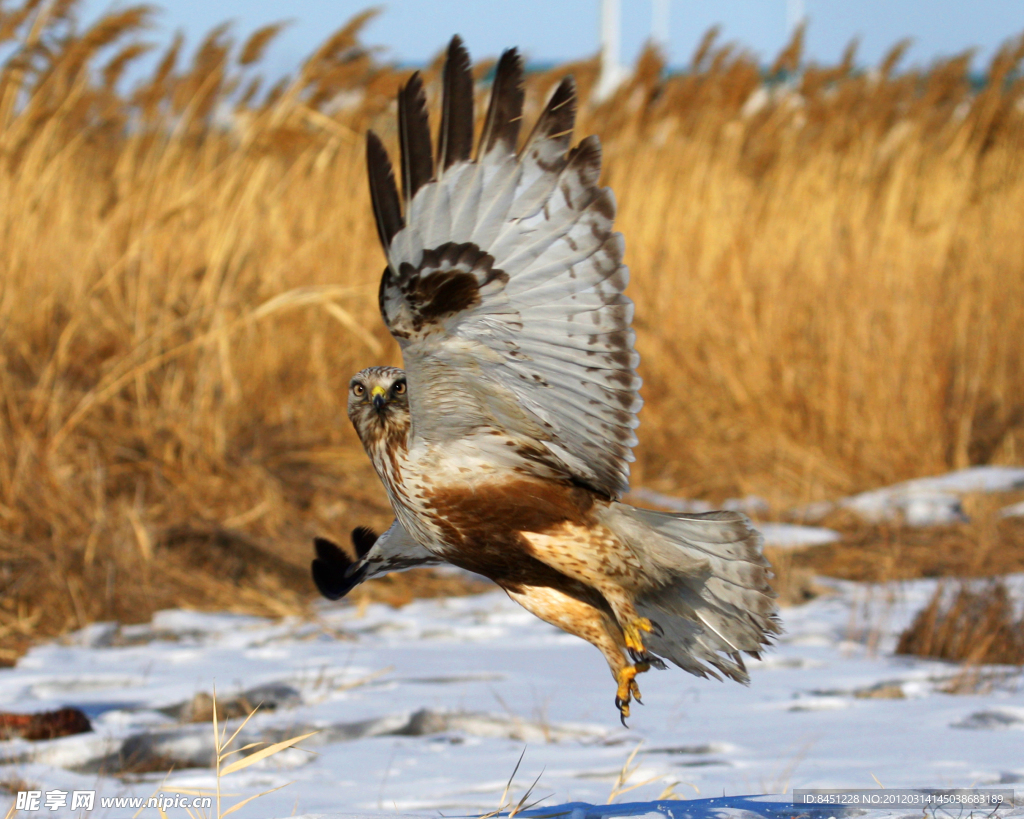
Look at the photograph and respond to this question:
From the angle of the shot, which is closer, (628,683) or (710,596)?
(628,683)

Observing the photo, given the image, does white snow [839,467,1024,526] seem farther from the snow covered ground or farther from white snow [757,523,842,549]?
the snow covered ground

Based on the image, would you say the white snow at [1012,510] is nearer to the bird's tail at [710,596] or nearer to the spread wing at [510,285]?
the bird's tail at [710,596]

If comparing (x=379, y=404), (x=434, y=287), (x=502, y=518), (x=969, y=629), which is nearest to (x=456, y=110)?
(x=434, y=287)

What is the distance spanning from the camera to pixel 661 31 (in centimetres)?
2042

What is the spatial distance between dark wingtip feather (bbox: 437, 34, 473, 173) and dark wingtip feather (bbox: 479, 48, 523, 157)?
0.03 m

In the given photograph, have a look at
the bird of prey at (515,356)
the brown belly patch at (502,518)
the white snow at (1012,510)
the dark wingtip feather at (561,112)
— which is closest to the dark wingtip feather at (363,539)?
the bird of prey at (515,356)

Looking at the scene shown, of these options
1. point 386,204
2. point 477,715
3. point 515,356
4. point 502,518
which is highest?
point 386,204

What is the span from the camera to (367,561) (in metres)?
2.64

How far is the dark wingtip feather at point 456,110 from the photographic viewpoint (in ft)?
6.92

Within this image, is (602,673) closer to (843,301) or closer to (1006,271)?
(843,301)

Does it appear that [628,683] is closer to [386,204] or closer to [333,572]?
[333,572]

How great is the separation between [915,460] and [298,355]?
327 cm

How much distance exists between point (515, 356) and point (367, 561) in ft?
2.14

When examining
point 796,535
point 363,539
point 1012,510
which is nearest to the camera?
point 363,539
